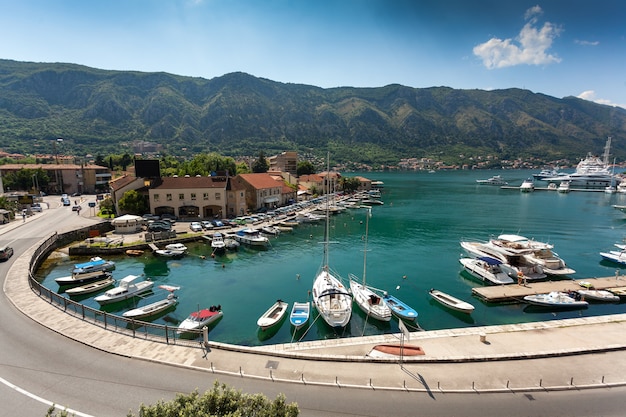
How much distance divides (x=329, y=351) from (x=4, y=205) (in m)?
80.6

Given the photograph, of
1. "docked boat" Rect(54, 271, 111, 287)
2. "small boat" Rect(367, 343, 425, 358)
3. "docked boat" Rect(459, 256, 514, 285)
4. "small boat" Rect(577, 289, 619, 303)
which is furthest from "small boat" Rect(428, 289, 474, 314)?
"docked boat" Rect(54, 271, 111, 287)

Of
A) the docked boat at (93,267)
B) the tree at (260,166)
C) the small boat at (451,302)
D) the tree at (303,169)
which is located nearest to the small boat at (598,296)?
the small boat at (451,302)

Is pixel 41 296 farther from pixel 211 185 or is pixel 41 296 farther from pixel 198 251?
pixel 211 185

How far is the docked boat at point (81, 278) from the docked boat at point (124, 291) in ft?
23.2

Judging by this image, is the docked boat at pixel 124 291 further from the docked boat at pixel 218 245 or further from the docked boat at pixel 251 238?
the docked boat at pixel 251 238

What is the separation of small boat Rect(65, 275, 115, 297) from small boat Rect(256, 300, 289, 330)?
22265mm

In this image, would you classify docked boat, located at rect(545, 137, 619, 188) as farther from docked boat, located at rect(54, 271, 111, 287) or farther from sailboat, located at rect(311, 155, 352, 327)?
docked boat, located at rect(54, 271, 111, 287)

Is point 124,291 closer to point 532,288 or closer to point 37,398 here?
point 37,398

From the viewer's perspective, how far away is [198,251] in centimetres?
5384

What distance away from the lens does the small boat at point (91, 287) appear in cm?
3647

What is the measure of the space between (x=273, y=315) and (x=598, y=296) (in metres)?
36.5

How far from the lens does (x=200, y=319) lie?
2938 cm

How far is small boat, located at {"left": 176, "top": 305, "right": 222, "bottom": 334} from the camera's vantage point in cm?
2866

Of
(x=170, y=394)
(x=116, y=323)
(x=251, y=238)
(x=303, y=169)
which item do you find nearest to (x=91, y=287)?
(x=116, y=323)
